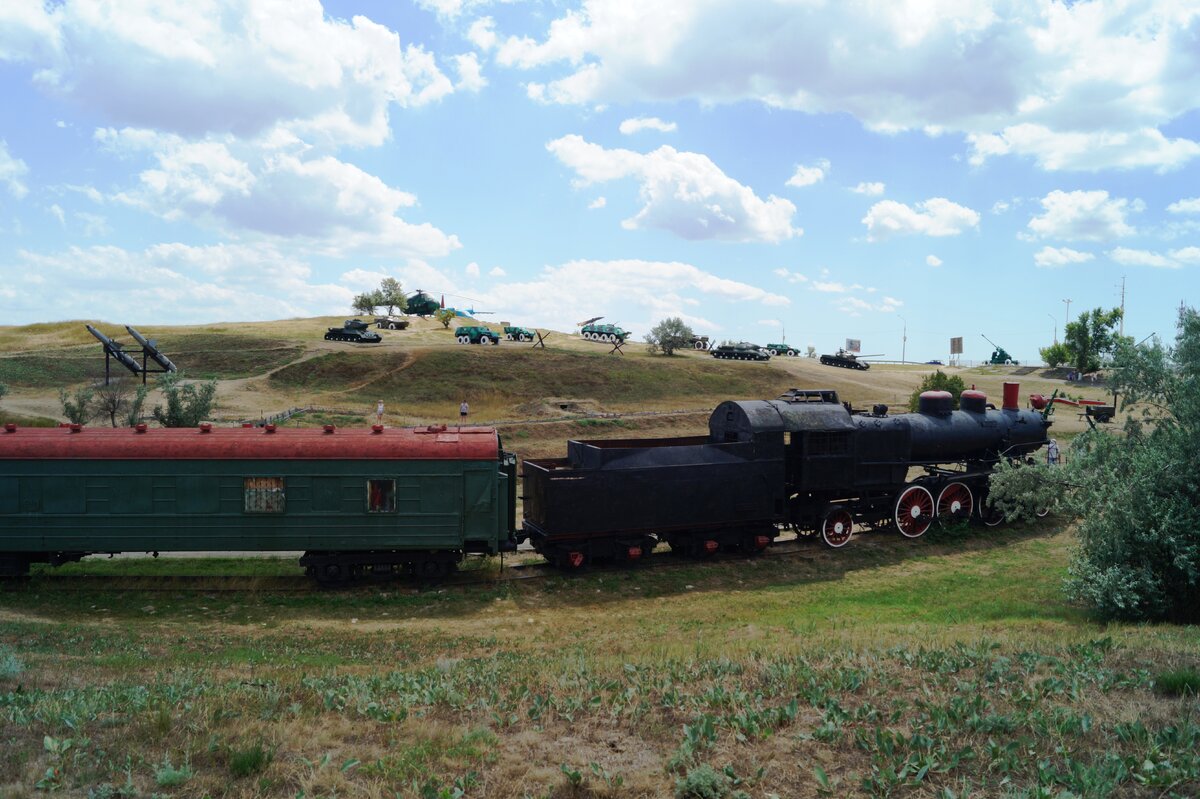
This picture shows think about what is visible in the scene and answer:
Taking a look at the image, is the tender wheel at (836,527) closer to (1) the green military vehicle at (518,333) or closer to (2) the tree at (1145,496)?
(2) the tree at (1145,496)

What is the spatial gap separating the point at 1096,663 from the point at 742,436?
10710 mm

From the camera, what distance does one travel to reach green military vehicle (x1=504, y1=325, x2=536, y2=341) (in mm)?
68062

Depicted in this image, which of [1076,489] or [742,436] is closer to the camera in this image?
[1076,489]

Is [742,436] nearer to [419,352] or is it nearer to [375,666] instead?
[375,666]

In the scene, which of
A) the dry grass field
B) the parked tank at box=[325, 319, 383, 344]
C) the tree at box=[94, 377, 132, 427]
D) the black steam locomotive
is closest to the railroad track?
the dry grass field

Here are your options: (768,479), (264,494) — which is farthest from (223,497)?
(768,479)

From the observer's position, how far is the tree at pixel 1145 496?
14.4m

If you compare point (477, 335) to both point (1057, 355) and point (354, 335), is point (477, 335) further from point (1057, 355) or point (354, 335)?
point (1057, 355)

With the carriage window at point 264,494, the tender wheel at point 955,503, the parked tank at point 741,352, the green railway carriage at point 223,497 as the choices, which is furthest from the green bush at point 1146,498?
the parked tank at point 741,352

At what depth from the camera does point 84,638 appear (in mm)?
12953

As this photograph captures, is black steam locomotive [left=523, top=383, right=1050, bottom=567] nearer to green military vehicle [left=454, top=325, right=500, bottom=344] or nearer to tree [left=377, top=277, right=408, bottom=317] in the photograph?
green military vehicle [left=454, top=325, right=500, bottom=344]

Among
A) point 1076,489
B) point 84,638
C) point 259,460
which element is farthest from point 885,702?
point 259,460

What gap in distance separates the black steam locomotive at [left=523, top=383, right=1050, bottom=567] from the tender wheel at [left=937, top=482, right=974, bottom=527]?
0.04 meters

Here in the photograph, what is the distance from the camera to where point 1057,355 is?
6925 centimetres
